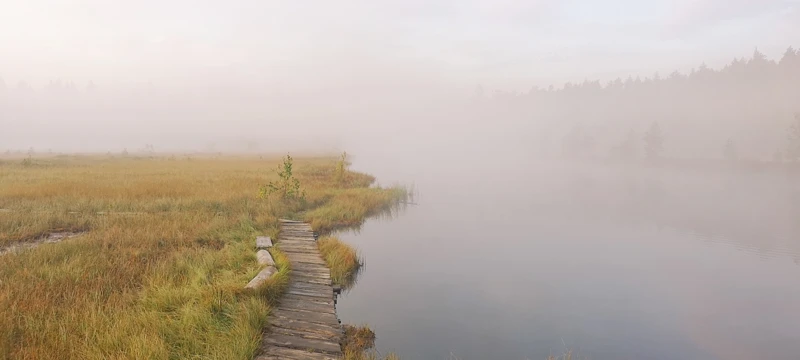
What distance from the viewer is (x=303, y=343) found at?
20.1 ft

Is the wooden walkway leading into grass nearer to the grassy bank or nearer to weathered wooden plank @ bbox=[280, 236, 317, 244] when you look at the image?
the grassy bank

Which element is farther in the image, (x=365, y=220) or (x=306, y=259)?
(x=365, y=220)

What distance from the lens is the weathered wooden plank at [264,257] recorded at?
9055 mm

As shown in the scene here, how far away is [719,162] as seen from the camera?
75000 mm

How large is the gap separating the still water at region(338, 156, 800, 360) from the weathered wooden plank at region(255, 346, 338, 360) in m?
2.21

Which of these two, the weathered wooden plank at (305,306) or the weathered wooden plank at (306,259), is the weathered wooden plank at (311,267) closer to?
the weathered wooden plank at (306,259)

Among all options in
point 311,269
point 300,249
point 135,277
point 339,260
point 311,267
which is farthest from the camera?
point 300,249

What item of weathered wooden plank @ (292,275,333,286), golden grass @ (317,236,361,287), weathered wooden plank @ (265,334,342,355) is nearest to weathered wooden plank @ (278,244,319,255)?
golden grass @ (317,236,361,287)

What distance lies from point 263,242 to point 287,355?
594cm

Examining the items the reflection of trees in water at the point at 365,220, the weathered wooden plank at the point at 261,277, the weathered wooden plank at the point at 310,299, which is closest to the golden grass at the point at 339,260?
the reflection of trees in water at the point at 365,220

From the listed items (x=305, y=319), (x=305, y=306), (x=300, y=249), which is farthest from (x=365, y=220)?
(x=305, y=319)

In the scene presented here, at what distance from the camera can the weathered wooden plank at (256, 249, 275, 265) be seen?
9055 mm

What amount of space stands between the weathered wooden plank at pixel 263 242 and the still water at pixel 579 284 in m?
2.95

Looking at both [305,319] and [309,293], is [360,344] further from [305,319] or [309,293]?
[309,293]
